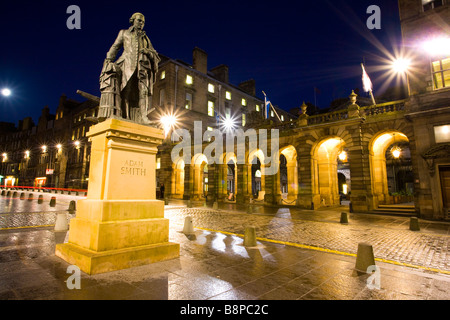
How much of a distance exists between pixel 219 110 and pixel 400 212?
30.7m

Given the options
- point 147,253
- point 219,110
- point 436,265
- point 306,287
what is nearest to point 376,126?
point 436,265

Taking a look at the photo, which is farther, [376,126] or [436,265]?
[376,126]

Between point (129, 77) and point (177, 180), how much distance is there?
98.9 feet

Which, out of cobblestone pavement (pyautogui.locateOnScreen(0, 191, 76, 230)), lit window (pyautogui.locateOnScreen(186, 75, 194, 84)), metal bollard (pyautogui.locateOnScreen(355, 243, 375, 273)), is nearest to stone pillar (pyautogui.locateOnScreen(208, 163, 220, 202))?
lit window (pyautogui.locateOnScreen(186, 75, 194, 84))

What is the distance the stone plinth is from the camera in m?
4.02

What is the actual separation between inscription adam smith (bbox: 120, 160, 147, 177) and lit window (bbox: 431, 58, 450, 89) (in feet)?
66.2

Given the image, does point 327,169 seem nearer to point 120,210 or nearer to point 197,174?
point 197,174

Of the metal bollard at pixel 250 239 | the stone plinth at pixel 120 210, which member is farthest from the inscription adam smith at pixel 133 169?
the metal bollard at pixel 250 239

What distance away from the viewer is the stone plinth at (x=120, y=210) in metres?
4.02

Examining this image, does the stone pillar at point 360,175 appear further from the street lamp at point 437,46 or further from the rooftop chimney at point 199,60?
the rooftop chimney at point 199,60

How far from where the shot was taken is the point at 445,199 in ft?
47.6

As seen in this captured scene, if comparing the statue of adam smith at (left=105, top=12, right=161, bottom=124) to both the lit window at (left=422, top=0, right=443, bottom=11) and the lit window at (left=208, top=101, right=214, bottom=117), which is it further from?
the lit window at (left=208, top=101, right=214, bottom=117)

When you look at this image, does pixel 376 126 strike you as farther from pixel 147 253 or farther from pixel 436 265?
pixel 147 253

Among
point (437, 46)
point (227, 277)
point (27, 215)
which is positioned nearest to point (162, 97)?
point (27, 215)
